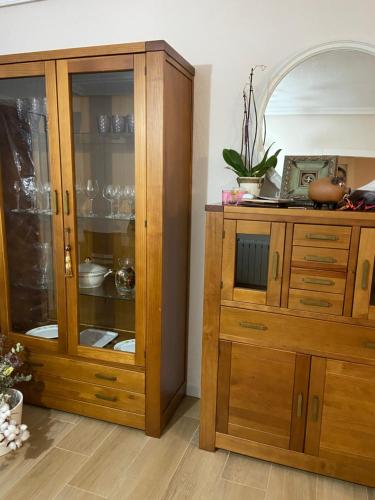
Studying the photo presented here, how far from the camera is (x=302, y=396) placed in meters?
1.58

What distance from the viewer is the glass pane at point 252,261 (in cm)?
156

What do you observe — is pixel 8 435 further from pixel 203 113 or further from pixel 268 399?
pixel 203 113

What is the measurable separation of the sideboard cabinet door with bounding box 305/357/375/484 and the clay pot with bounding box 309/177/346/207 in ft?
2.12

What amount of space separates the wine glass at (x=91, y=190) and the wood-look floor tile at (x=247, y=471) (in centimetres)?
137

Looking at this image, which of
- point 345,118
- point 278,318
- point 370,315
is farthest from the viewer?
point 345,118

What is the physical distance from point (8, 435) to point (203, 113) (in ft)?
5.90

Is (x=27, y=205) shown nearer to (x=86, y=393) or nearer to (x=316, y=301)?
(x=86, y=393)

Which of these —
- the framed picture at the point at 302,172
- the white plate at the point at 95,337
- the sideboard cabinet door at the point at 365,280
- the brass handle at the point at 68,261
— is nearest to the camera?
the sideboard cabinet door at the point at 365,280

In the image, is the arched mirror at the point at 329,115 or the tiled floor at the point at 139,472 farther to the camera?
the arched mirror at the point at 329,115

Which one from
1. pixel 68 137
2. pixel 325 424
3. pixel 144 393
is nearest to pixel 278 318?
pixel 325 424

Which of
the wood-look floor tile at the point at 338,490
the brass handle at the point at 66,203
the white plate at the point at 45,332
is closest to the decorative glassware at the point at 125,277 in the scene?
the brass handle at the point at 66,203

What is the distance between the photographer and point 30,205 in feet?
6.66

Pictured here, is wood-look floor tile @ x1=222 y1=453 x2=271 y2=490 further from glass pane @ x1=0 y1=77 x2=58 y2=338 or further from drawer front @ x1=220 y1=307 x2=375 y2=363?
glass pane @ x1=0 y1=77 x2=58 y2=338

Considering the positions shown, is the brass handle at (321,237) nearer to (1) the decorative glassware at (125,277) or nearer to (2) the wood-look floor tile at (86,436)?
(1) the decorative glassware at (125,277)
